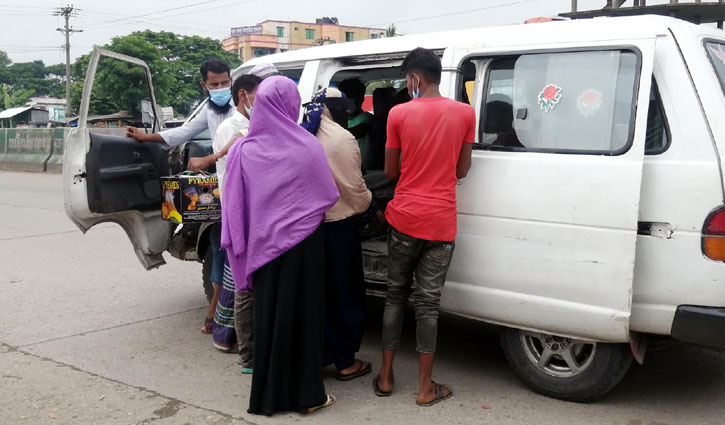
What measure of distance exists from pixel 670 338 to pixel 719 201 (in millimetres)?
814

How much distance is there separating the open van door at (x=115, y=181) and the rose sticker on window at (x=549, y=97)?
116 inches

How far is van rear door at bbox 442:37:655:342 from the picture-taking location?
136 inches

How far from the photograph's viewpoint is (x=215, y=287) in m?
5.33

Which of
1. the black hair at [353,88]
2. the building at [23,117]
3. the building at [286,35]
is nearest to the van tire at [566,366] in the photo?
the black hair at [353,88]

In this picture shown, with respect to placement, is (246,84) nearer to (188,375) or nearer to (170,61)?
(188,375)

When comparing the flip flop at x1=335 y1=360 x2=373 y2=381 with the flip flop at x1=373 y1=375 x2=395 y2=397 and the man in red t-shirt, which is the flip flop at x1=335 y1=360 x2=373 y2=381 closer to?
the flip flop at x1=373 y1=375 x2=395 y2=397

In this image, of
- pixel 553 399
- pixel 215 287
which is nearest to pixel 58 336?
pixel 215 287

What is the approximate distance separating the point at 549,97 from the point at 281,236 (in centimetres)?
157

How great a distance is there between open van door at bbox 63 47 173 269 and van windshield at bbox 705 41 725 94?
3741mm

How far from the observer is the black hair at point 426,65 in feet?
12.5

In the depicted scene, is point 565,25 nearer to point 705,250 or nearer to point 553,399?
point 705,250

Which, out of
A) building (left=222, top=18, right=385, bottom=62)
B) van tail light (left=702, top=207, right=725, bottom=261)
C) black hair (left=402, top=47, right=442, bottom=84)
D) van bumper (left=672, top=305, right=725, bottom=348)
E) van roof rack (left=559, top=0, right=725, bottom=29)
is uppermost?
building (left=222, top=18, right=385, bottom=62)

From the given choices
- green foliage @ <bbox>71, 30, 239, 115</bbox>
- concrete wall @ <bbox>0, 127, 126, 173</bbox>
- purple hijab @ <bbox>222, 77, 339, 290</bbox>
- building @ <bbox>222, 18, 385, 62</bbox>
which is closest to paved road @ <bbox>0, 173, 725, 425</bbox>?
purple hijab @ <bbox>222, 77, 339, 290</bbox>

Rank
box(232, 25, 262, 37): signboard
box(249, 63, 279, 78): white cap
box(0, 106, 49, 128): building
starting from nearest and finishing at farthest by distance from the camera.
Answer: box(249, 63, 279, 78): white cap < box(0, 106, 49, 128): building < box(232, 25, 262, 37): signboard
